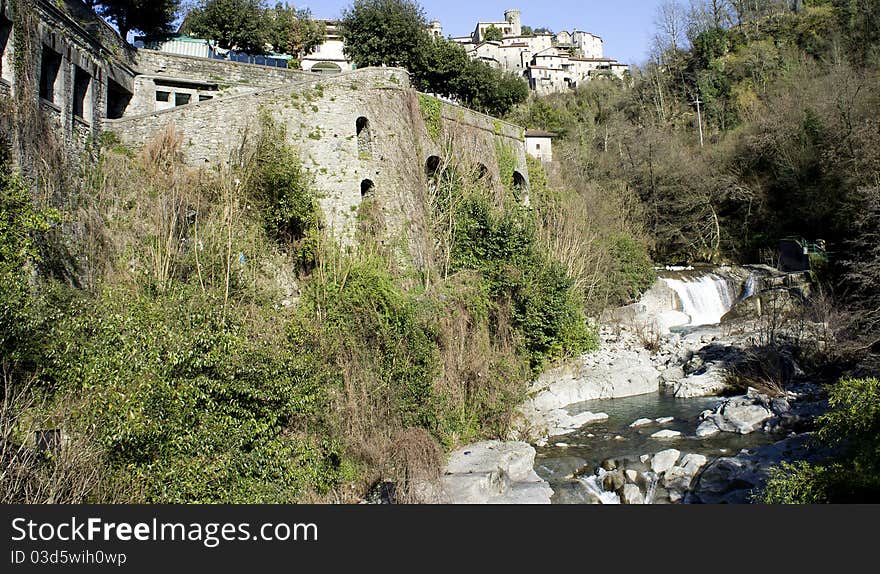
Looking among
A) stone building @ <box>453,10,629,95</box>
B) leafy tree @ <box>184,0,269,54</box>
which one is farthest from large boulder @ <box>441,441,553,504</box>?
stone building @ <box>453,10,629,95</box>

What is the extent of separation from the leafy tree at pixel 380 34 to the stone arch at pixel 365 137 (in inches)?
369

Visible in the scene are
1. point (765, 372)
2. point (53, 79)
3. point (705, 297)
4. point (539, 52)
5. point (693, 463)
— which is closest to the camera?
point (693, 463)

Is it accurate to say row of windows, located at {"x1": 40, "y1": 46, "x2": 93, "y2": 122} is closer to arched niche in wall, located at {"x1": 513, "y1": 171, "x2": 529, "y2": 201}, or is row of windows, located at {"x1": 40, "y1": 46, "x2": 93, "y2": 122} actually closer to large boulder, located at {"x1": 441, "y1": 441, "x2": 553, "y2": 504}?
large boulder, located at {"x1": 441, "y1": 441, "x2": 553, "y2": 504}

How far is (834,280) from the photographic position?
2166cm

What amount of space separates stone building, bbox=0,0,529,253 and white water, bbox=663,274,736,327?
35.8 feet

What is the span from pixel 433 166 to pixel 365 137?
2.94 metres

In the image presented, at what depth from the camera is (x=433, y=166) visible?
20141mm

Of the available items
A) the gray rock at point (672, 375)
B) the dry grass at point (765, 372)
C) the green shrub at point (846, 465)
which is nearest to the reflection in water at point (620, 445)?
the dry grass at point (765, 372)

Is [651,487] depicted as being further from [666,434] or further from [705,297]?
[705,297]

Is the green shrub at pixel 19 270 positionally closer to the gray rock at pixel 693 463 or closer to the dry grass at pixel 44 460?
the dry grass at pixel 44 460

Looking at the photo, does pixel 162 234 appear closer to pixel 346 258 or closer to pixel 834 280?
pixel 346 258

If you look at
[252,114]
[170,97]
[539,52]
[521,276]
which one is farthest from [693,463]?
[539,52]

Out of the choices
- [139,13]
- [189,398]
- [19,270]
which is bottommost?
[189,398]

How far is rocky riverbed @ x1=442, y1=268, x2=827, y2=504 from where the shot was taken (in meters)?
11.7
